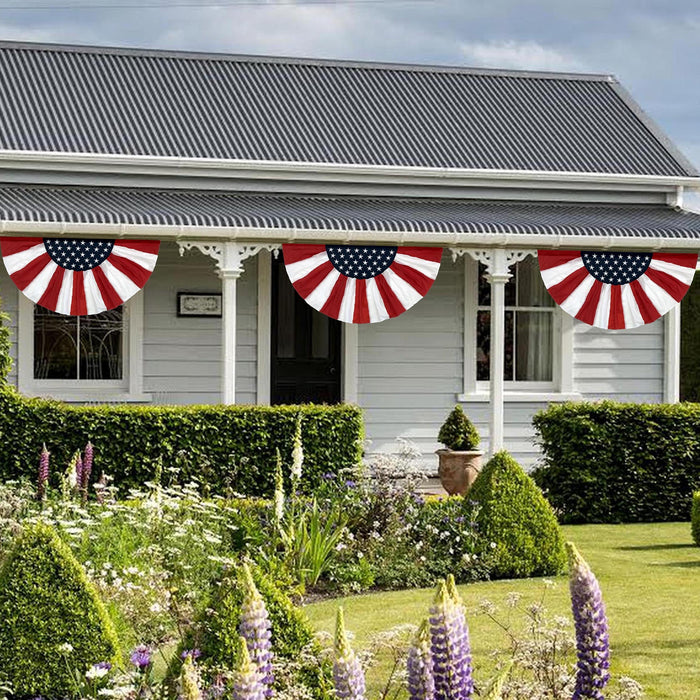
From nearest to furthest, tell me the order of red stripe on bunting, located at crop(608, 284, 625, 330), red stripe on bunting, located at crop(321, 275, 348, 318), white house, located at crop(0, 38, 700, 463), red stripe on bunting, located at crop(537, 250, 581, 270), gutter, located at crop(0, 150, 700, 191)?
red stripe on bunting, located at crop(321, 275, 348, 318) < white house, located at crop(0, 38, 700, 463) < red stripe on bunting, located at crop(537, 250, 581, 270) < gutter, located at crop(0, 150, 700, 191) < red stripe on bunting, located at crop(608, 284, 625, 330)

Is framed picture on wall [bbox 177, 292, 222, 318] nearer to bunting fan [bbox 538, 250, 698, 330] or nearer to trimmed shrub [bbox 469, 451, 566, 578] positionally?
bunting fan [bbox 538, 250, 698, 330]

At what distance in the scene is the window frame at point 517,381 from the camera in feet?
53.9

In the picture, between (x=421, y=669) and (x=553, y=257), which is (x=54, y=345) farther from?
(x=421, y=669)

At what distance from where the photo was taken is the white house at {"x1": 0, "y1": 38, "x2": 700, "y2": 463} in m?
15.1

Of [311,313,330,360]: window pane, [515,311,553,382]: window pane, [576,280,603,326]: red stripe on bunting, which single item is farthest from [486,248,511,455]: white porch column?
[311,313,330,360]: window pane

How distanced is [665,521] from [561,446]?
52.4 inches

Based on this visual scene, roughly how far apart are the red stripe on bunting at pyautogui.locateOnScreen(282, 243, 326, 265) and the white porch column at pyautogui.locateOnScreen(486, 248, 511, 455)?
204 cm

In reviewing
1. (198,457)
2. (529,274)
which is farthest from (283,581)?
(529,274)

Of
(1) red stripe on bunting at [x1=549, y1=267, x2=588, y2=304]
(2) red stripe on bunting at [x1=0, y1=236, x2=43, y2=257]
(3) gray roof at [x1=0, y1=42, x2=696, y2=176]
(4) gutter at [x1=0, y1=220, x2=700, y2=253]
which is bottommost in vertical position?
(1) red stripe on bunting at [x1=549, y1=267, x2=588, y2=304]

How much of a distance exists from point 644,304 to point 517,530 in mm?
6496

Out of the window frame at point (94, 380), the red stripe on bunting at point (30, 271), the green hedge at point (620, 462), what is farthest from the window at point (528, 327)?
the red stripe on bunting at point (30, 271)

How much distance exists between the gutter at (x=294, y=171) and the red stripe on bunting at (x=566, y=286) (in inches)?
78.4

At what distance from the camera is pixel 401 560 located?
985 cm

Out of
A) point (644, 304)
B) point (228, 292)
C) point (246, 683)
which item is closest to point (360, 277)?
point (228, 292)
